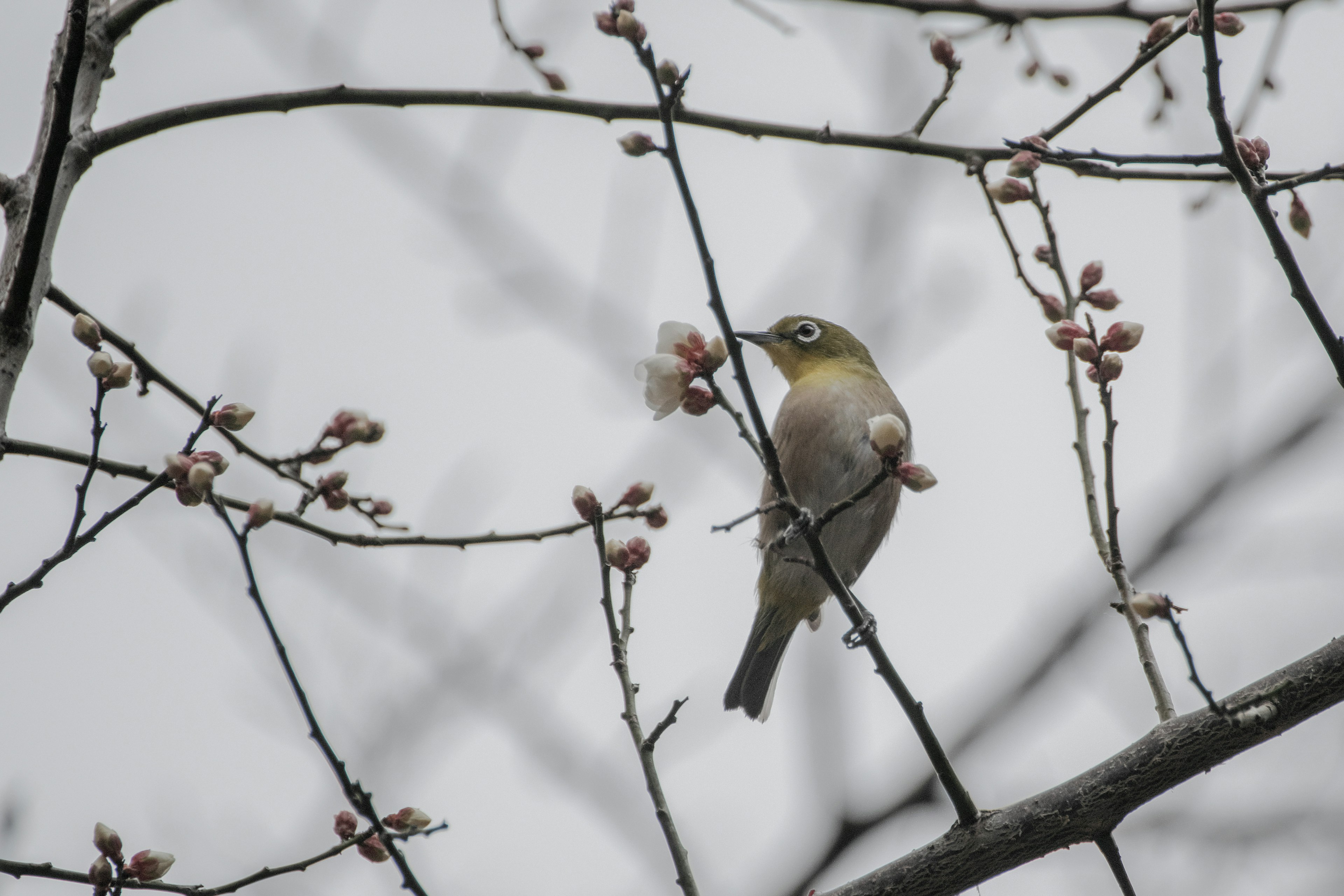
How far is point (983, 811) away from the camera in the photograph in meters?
3.40

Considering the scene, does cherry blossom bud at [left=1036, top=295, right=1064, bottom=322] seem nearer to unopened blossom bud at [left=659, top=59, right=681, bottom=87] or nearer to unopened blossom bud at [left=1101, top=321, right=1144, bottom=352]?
unopened blossom bud at [left=1101, top=321, right=1144, bottom=352]

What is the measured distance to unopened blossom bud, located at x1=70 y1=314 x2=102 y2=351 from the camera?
136 inches

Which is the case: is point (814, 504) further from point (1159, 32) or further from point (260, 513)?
point (260, 513)

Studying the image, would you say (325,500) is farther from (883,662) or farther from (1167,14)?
(1167,14)

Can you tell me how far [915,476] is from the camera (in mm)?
3123

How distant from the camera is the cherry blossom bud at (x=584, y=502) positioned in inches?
141

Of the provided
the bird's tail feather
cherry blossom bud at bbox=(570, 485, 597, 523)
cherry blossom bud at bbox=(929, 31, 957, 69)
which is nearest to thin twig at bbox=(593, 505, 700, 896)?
cherry blossom bud at bbox=(570, 485, 597, 523)

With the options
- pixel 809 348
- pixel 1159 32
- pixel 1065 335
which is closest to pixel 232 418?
pixel 1065 335

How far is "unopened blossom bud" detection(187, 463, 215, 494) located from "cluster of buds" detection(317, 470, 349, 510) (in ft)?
2.91

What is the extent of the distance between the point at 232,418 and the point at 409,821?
1391mm

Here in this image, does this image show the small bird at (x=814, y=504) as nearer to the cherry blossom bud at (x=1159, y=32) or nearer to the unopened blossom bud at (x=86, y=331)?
the cherry blossom bud at (x=1159, y=32)

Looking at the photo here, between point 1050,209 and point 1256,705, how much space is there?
7.21 ft

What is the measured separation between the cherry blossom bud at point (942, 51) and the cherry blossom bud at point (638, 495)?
2373 mm

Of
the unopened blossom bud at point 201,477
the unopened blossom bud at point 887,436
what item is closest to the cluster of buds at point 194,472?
the unopened blossom bud at point 201,477
